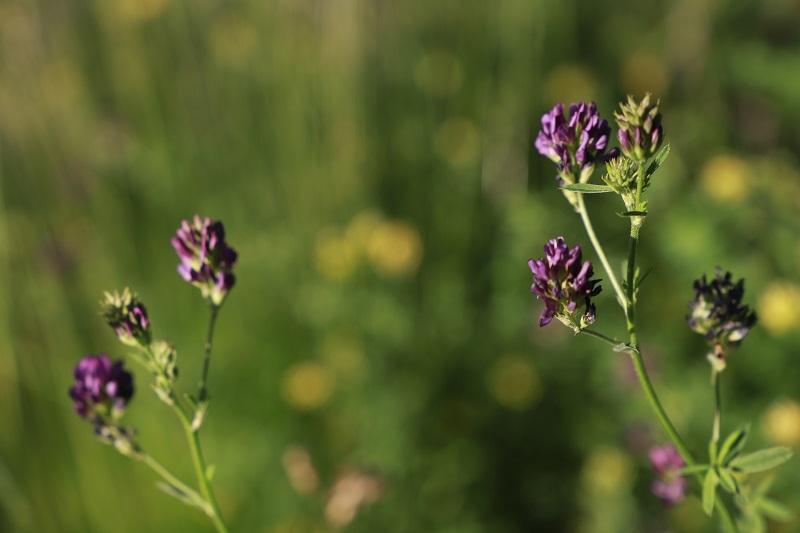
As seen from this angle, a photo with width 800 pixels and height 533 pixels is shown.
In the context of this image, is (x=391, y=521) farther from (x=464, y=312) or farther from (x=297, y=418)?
(x=464, y=312)

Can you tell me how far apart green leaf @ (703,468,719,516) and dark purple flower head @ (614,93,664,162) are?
1.24 feet

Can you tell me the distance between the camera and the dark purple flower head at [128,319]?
1.04 meters

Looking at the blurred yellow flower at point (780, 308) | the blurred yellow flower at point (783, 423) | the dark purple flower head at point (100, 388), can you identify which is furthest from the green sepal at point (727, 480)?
the blurred yellow flower at point (780, 308)

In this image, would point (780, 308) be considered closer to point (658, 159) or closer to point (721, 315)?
point (721, 315)

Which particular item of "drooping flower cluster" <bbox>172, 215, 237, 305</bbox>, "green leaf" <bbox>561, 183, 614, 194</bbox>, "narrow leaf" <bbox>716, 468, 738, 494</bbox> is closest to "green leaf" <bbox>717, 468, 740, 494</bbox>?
"narrow leaf" <bbox>716, 468, 738, 494</bbox>

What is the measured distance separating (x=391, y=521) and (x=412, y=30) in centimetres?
228

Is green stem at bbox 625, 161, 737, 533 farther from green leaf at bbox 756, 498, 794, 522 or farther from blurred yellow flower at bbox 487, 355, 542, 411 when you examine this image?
blurred yellow flower at bbox 487, 355, 542, 411

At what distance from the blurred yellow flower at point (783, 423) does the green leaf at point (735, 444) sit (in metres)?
0.87

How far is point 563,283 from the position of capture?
90 centimetres

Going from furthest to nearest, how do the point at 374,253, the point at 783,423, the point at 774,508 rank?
1. the point at 374,253
2. the point at 783,423
3. the point at 774,508

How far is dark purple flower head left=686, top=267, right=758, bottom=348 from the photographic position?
1.01 m

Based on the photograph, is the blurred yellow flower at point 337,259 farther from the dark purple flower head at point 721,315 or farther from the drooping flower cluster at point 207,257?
the dark purple flower head at point 721,315

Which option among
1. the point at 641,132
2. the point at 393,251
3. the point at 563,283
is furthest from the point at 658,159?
the point at 393,251

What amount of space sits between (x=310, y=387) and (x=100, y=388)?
1.23 meters
